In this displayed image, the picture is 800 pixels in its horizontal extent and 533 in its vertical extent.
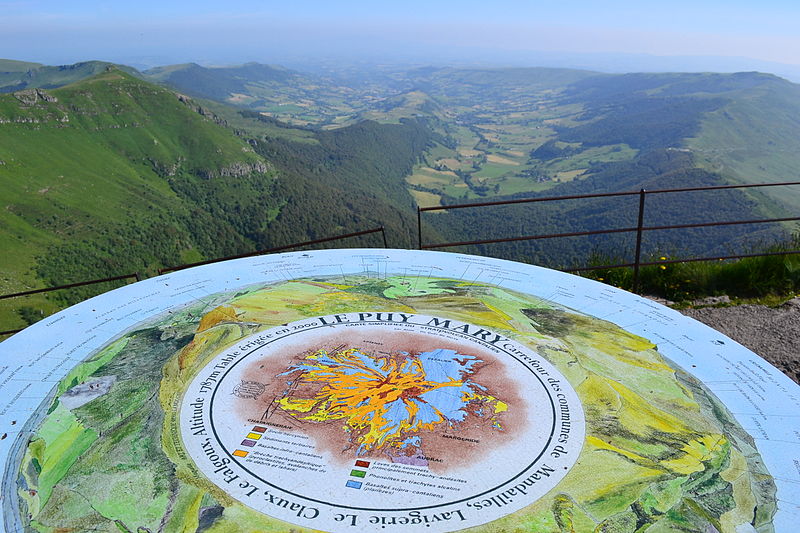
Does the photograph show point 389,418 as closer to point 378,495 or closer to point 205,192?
point 378,495

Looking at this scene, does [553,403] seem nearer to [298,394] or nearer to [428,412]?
[428,412]

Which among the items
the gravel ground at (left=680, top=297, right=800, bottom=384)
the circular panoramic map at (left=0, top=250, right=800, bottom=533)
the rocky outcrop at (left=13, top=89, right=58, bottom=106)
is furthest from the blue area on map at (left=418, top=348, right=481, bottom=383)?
the rocky outcrop at (left=13, top=89, right=58, bottom=106)

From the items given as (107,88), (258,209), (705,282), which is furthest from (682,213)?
(107,88)

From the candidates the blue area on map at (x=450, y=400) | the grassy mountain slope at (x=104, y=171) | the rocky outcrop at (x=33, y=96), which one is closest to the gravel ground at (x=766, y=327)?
the blue area on map at (x=450, y=400)

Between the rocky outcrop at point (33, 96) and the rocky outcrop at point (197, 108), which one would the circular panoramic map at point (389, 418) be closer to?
the rocky outcrop at point (33, 96)

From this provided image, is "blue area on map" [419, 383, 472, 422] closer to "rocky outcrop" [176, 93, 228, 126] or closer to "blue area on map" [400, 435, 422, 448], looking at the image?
"blue area on map" [400, 435, 422, 448]

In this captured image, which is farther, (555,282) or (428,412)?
(555,282)
